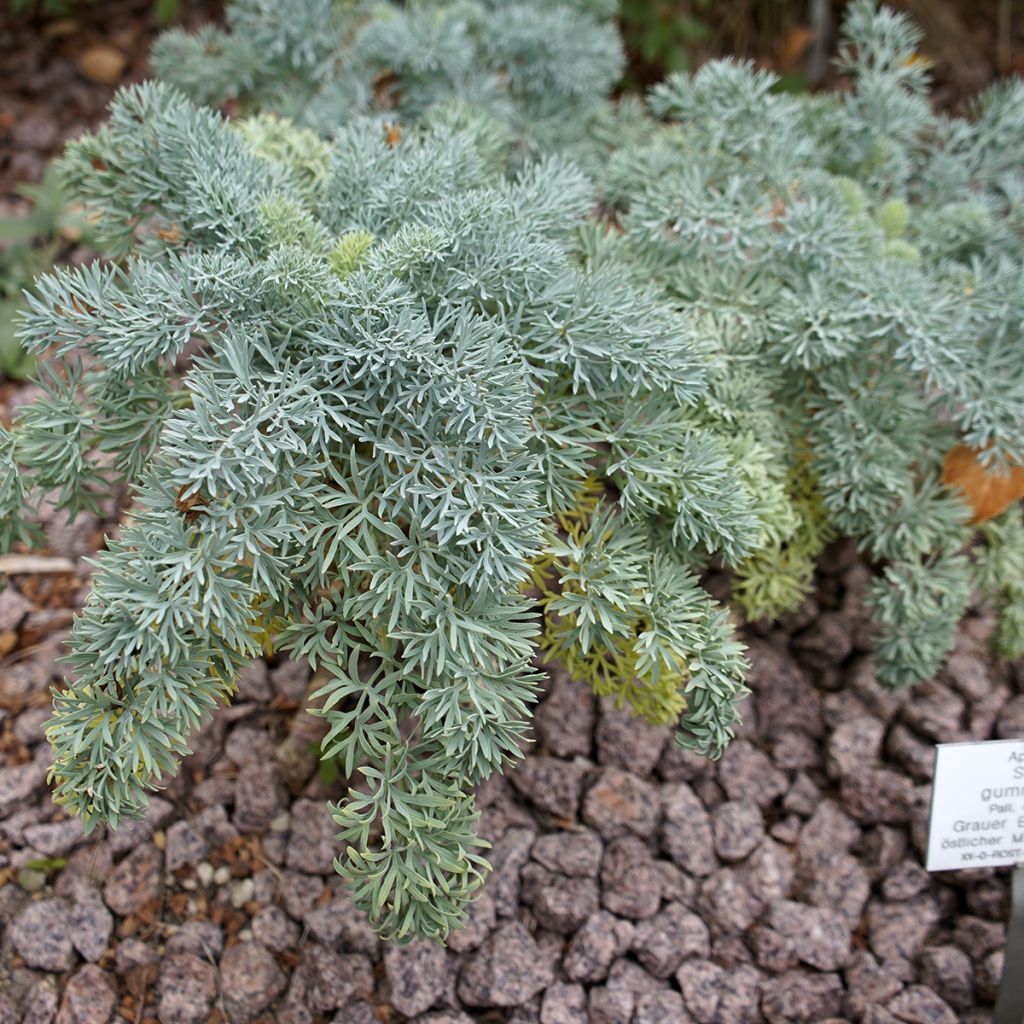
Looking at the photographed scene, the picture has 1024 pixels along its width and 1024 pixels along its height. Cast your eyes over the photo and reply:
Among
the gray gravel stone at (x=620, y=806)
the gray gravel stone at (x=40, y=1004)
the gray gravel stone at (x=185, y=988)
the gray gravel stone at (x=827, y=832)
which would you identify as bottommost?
the gray gravel stone at (x=40, y=1004)

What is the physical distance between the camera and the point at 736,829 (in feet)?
5.71

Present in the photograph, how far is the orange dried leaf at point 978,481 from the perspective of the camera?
1.79 metres

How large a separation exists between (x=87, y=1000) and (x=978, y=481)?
1755mm

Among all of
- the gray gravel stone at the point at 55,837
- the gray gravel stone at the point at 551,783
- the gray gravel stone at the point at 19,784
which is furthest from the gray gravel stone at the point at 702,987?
the gray gravel stone at the point at 19,784

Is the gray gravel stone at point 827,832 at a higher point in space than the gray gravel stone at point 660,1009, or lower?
higher

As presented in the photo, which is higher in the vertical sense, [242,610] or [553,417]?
[553,417]

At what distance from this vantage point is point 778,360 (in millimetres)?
1688

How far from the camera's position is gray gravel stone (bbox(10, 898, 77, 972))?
1.51 m

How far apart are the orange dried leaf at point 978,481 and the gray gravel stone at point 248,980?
1.44 m

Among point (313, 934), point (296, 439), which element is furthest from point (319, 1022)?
point (296, 439)

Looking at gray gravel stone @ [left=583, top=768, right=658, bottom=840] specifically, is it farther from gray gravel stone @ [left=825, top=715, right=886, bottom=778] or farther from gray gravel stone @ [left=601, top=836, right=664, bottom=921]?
gray gravel stone @ [left=825, top=715, right=886, bottom=778]

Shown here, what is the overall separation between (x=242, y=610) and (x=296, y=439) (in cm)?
22

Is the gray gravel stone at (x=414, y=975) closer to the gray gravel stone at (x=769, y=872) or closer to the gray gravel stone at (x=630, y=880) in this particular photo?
the gray gravel stone at (x=630, y=880)

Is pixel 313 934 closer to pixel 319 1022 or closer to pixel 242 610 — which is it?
pixel 319 1022
